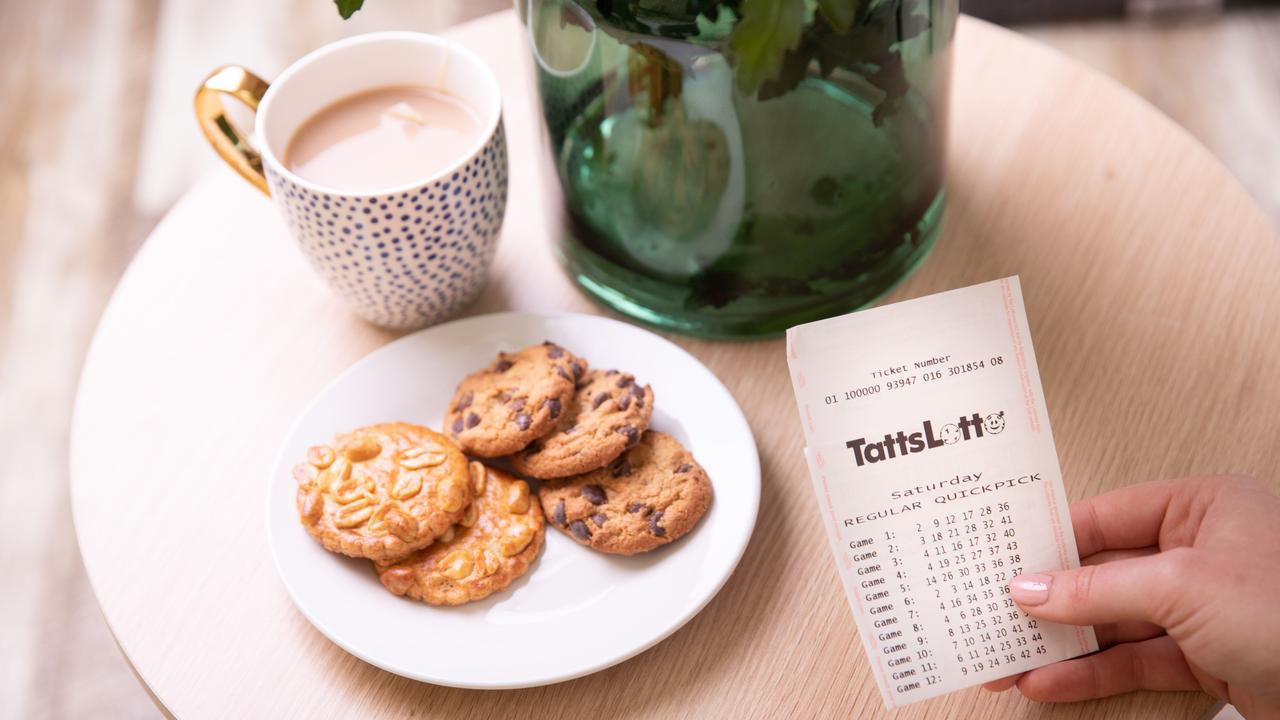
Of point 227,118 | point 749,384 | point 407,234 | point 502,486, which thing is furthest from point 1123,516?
point 227,118

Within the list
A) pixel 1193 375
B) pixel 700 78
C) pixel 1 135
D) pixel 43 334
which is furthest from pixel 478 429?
pixel 1 135

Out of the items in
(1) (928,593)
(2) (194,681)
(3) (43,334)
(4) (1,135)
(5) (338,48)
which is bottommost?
(3) (43,334)

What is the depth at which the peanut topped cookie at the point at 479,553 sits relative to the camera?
78 cm

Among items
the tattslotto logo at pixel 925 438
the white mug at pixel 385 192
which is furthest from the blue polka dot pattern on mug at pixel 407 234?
the tattslotto logo at pixel 925 438

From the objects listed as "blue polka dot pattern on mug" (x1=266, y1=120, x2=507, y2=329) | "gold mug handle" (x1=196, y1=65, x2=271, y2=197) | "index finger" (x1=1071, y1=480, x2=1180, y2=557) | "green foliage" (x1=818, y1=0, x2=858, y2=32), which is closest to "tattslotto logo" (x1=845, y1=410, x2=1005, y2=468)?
"index finger" (x1=1071, y1=480, x2=1180, y2=557)

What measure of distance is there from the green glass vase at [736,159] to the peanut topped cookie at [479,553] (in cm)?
24

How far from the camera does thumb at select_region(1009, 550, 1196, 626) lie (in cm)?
66

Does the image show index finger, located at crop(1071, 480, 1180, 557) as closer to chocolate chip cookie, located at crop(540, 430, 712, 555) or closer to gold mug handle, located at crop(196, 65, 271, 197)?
chocolate chip cookie, located at crop(540, 430, 712, 555)

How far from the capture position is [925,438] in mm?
663

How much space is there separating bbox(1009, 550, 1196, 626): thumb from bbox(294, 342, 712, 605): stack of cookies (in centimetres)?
24

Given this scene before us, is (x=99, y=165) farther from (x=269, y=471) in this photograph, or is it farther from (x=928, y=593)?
(x=928, y=593)

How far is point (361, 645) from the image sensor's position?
75 cm

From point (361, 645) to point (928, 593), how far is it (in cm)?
37

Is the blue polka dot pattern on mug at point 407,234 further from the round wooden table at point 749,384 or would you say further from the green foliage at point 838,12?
the green foliage at point 838,12
